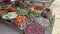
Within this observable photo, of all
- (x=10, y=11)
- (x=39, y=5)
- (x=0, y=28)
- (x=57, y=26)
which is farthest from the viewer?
(x=57, y=26)

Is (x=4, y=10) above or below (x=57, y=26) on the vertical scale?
above

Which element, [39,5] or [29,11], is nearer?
[29,11]

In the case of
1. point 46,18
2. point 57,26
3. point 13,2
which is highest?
point 13,2

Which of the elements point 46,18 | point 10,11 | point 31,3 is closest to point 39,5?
point 31,3

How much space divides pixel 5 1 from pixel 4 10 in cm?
23

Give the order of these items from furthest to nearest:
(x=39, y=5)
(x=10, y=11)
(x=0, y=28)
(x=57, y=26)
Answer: (x=57, y=26) < (x=39, y=5) < (x=10, y=11) < (x=0, y=28)

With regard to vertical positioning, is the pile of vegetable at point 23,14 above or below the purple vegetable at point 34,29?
above

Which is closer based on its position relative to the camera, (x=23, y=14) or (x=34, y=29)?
(x=34, y=29)

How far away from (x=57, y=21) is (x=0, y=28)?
5.36 ft

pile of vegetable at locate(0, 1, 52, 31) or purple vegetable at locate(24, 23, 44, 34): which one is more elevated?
pile of vegetable at locate(0, 1, 52, 31)

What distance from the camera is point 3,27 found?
974 mm

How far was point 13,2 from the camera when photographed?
136cm

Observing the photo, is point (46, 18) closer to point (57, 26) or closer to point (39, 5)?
point (39, 5)

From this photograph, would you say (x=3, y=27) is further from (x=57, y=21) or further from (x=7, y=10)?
(x=57, y=21)
